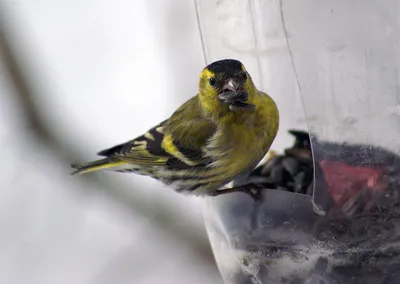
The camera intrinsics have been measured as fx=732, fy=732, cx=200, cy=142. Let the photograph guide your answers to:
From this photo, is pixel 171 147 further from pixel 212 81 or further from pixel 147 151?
pixel 212 81

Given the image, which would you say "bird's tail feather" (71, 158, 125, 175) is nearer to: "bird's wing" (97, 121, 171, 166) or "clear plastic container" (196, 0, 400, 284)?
"bird's wing" (97, 121, 171, 166)

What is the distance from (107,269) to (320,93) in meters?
2.53

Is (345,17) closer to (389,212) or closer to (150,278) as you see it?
(389,212)

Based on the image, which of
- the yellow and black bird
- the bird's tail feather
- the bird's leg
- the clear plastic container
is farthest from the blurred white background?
the clear plastic container

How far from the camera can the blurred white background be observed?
12.2 ft

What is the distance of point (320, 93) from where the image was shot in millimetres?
1583

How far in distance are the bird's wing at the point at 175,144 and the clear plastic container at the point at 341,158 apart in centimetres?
27

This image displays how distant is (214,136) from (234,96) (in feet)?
0.53

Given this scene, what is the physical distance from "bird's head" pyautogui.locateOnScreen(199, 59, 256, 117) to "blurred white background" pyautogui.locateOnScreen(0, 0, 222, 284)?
65.4 inches

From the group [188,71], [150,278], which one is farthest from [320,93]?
[150,278]

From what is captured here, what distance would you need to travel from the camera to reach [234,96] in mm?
1754

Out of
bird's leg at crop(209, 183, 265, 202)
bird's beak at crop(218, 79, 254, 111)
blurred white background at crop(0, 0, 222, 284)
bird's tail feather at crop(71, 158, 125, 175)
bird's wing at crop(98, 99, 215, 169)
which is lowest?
blurred white background at crop(0, 0, 222, 284)

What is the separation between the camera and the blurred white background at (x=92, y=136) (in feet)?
12.2

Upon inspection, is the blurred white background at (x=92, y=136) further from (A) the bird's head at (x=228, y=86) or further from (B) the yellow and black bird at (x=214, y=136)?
(A) the bird's head at (x=228, y=86)
